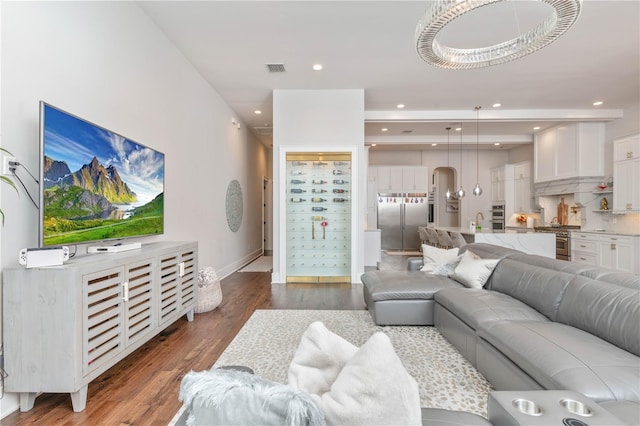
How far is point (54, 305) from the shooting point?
173cm

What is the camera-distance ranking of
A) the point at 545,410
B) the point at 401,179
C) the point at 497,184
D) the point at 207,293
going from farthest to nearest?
the point at 401,179 → the point at 497,184 → the point at 207,293 → the point at 545,410

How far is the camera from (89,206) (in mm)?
2250

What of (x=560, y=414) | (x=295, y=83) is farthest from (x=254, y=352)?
(x=295, y=83)

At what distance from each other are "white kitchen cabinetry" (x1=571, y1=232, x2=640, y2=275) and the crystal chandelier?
4538 mm

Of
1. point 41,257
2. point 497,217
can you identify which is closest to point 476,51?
point 41,257

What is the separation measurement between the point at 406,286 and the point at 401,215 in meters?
6.08

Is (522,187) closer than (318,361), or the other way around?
(318,361)

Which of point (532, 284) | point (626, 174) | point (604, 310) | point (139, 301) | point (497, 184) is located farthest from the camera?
point (497, 184)

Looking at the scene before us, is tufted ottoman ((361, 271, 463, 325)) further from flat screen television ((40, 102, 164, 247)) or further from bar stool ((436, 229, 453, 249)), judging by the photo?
bar stool ((436, 229, 453, 249))

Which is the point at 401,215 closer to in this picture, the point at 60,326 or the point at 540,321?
the point at 540,321

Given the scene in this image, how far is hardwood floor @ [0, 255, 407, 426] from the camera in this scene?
5.85 feet

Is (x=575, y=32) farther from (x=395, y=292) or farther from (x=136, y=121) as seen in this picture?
(x=136, y=121)

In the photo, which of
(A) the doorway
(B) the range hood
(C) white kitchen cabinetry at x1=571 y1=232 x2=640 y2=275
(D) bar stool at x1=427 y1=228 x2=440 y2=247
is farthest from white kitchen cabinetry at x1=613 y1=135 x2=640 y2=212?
(A) the doorway

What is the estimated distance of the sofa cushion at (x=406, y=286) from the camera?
10.4 ft
